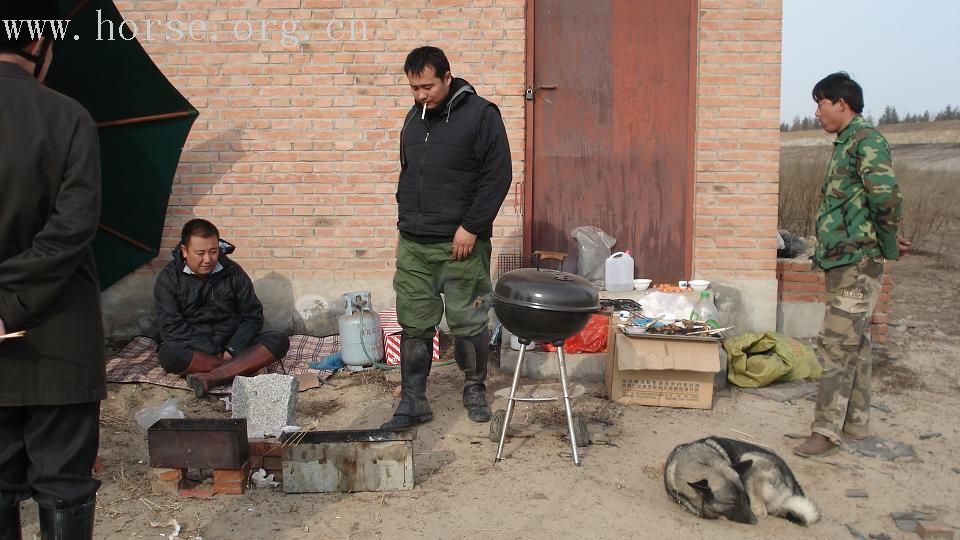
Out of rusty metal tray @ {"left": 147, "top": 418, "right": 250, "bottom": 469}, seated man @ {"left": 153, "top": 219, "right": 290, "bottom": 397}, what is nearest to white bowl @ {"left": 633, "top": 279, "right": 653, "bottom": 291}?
seated man @ {"left": 153, "top": 219, "right": 290, "bottom": 397}

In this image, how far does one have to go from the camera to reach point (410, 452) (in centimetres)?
435

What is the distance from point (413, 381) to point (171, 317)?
2146mm

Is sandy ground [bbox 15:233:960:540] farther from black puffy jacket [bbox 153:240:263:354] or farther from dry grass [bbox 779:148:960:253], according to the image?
dry grass [bbox 779:148:960:253]

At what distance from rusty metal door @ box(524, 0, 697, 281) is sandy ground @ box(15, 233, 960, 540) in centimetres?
181

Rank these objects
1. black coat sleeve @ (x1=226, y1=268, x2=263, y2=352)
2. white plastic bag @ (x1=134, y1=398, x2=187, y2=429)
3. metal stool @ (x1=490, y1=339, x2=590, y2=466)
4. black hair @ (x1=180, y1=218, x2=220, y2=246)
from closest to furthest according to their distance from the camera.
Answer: metal stool @ (x1=490, y1=339, x2=590, y2=466) < white plastic bag @ (x1=134, y1=398, x2=187, y2=429) < black hair @ (x1=180, y1=218, x2=220, y2=246) < black coat sleeve @ (x1=226, y1=268, x2=263, y2=352)

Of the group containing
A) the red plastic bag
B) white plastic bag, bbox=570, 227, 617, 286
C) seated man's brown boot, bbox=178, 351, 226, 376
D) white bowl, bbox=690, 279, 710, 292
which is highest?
white plastic bag, bbox=570, 227, 617, 286

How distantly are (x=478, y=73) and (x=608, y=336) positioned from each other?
2645 mm

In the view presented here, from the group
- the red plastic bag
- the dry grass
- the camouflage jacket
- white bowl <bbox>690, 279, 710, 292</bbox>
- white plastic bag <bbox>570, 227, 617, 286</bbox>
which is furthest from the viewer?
the dry grass

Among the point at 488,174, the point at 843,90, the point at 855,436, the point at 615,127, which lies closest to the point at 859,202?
the point at 843,90

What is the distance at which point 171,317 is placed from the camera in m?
6.33

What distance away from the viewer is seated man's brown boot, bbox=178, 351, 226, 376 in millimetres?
6238

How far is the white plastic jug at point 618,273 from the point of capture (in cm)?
719

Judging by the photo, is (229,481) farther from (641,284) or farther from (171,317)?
(641,284)

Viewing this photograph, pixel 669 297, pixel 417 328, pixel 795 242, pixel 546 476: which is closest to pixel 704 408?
pixel 669 297
